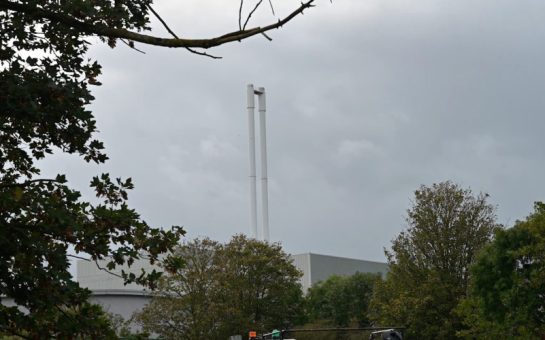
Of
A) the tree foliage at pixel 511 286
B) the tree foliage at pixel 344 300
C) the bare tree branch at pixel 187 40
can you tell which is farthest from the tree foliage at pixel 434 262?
the bare tree branch at pixel 187 40

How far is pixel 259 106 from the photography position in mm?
101062

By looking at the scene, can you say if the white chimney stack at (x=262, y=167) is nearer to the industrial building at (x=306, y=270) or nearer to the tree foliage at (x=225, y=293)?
the industrial building at (x=306, y=270)

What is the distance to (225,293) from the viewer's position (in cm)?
6366

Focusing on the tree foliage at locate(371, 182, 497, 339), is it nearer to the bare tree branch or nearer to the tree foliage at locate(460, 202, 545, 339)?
the tree foliage at locate(460, 202, 545, 339)

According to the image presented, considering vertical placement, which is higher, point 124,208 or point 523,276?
point 523,276

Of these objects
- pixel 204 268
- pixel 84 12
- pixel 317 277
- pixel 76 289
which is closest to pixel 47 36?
pixel 84 12

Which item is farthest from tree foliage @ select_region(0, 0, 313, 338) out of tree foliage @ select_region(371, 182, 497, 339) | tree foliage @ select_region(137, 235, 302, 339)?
tree foliage @ select_region(137, 235, 302, 339)

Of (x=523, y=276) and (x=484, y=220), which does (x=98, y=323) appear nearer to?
(x=523, y=276)

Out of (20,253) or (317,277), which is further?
(317,277)

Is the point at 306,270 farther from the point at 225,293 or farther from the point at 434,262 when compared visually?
the point at 434,262

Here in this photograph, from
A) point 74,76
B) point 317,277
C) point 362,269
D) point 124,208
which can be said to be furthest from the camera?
point 362,269

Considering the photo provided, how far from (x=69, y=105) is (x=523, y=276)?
118 feet

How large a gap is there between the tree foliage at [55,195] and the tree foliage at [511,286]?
3371 centimetres

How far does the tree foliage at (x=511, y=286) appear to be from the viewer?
42.9 m
